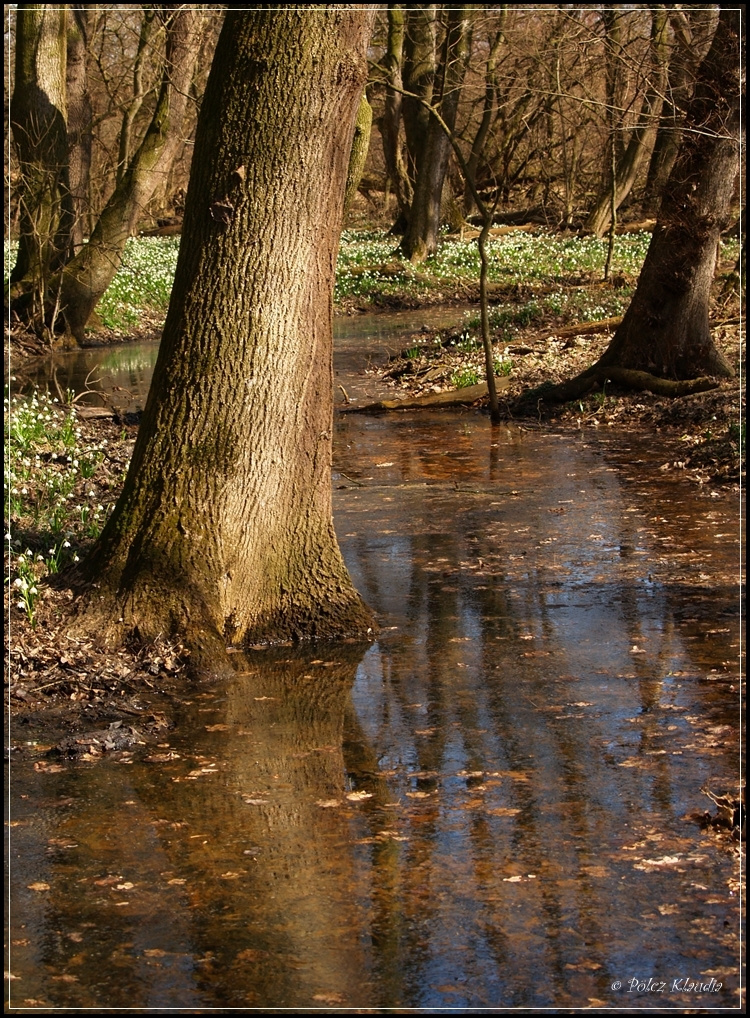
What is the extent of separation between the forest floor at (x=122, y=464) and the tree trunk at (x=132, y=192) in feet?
4.46

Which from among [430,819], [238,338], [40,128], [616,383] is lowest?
[430,819]

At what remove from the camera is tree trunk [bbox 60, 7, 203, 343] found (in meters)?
18.9

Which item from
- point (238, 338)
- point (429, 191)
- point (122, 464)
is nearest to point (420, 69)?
point (429, 191)

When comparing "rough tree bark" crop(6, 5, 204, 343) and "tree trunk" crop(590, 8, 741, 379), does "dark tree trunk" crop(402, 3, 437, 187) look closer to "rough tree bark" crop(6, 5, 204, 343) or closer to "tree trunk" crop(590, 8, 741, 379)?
"rough tree bark" crop(6, 5, 204, 343)

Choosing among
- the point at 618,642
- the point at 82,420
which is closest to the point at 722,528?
the point at 618,642

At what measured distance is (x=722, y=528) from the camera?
8.27m

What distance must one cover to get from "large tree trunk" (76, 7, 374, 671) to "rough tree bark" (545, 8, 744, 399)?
6272 mm

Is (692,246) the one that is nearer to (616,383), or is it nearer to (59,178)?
(616,383)

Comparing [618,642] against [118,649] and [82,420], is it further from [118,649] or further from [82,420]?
[82,420]

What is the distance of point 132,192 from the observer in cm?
1900

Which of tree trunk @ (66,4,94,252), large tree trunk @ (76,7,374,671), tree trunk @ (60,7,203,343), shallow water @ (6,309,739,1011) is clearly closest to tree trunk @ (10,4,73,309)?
tree trunk @ (60,7,203,343)

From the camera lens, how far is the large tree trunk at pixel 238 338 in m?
5.97

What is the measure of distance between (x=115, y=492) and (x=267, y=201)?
3.98 metres

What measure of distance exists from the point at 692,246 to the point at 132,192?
1038 cm
